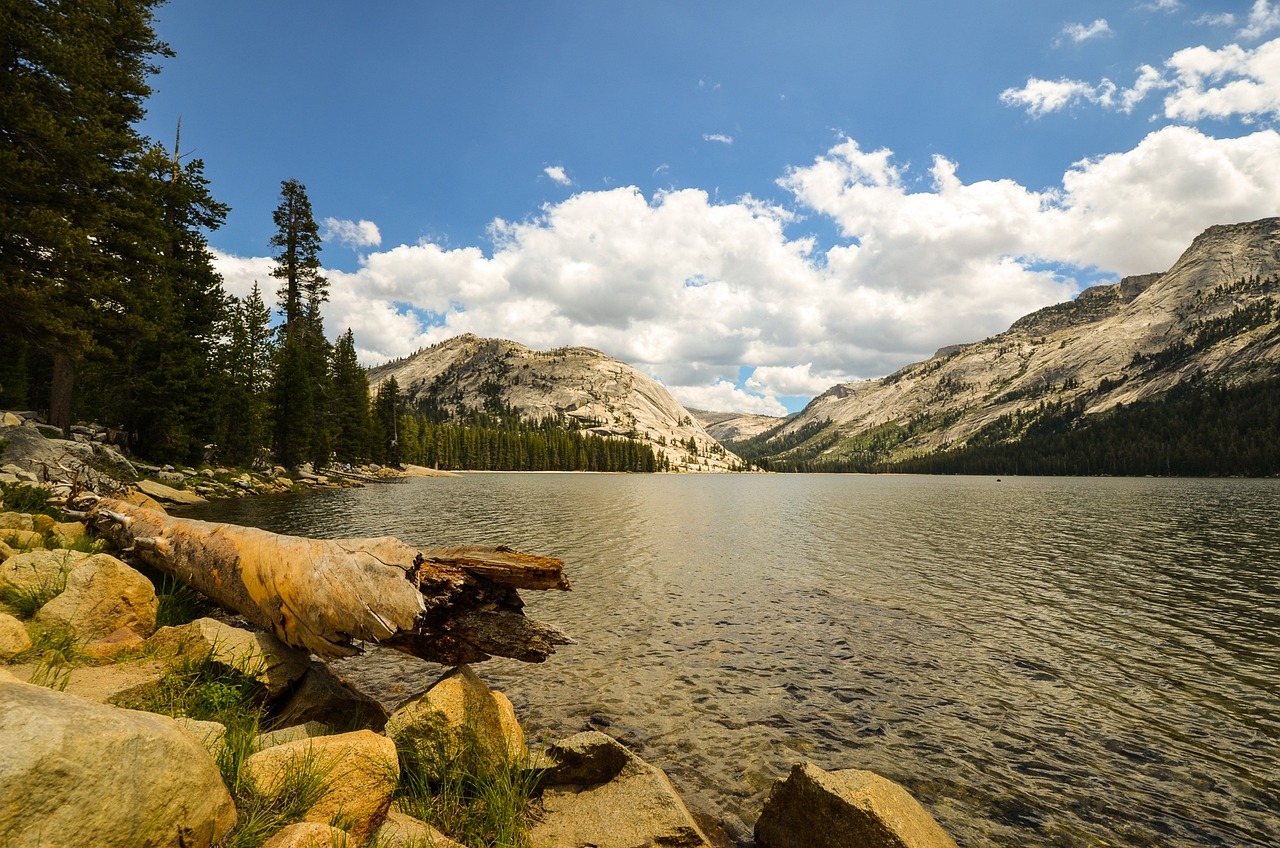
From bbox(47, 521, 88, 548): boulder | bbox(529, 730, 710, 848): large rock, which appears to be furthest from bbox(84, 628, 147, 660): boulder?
bbox(47, 521, 88, 548): boulder

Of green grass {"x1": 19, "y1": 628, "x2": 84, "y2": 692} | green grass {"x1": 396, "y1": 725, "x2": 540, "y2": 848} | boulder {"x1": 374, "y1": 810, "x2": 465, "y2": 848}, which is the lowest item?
green grass {"x1": 396, "y1": 725, "x2": 540, "y2": 848}

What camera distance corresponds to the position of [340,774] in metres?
5.96

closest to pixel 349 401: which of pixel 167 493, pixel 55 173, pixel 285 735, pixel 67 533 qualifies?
pixel 167 493

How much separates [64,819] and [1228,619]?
3020 cm

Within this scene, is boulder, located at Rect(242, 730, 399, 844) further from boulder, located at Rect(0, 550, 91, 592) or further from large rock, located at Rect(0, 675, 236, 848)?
boulder, located at Rect(0, 550, 91, 592)

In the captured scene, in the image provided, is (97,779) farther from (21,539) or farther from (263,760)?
(21,539)

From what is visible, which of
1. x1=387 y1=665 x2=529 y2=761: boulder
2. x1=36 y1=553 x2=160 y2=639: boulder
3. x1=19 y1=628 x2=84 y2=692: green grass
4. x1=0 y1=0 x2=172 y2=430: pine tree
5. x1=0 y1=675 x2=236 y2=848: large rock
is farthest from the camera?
x1=0 y1=0 x2=172 y2=430: pine tree

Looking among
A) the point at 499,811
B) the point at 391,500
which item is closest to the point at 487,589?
the point at 499,811

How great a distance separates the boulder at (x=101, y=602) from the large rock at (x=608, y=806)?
8.25 m

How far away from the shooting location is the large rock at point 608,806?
6980 millimetres

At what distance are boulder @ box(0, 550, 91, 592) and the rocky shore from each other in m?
0.05

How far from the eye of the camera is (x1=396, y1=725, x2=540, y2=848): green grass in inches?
261

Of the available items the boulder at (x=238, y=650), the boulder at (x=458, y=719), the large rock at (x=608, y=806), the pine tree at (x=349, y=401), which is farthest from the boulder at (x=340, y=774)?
the pine tree at (x=349, y=401)

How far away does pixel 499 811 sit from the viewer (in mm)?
6891
